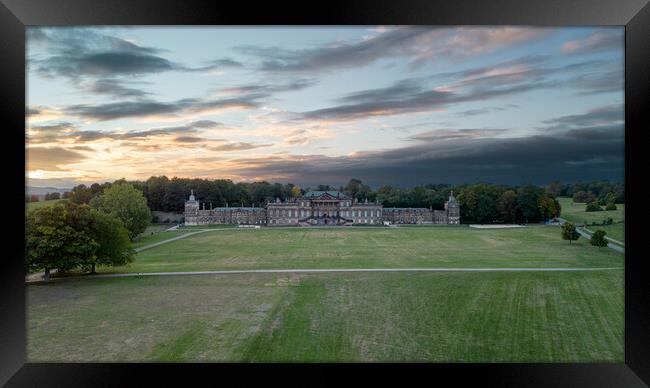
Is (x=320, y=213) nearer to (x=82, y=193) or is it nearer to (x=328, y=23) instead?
(x=82, y=193)

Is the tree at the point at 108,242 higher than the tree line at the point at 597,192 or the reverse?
the reverse

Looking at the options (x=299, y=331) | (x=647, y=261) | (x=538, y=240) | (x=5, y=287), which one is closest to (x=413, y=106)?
(x=538, y=240)

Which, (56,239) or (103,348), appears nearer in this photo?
(103,348)

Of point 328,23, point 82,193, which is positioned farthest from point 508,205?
point 328,23

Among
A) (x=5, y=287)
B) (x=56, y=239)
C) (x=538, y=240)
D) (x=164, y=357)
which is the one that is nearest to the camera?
(x=5, y=287)

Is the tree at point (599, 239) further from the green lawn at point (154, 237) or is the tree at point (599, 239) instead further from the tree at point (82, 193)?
the tree at point (82, 193)

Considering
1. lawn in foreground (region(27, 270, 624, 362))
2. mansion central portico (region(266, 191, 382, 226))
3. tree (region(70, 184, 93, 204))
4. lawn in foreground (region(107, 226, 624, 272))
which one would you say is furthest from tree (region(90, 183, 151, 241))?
mansion central portico (region(266, 191, 382, 226))

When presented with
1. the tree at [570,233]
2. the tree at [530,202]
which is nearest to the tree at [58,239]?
the tree at [570,233]

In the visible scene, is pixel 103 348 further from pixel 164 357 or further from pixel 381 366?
pixel 381 366
